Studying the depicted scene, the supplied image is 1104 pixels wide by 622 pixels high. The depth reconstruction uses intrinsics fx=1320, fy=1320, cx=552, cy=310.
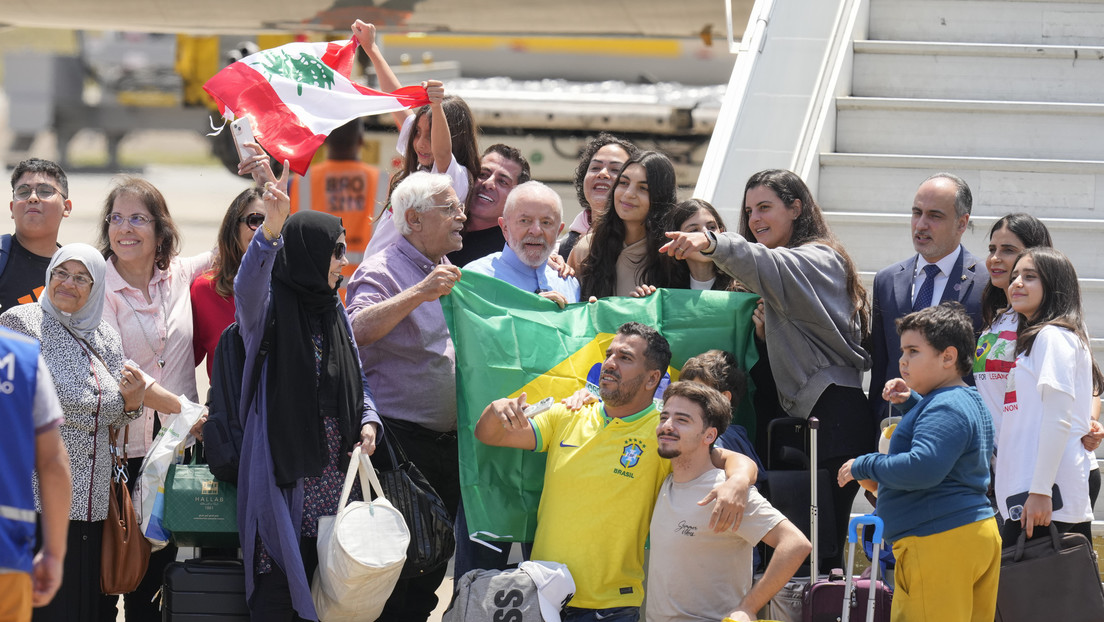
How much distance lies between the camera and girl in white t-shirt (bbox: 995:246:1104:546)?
15.6 ft

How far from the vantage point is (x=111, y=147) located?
2780 centimetres

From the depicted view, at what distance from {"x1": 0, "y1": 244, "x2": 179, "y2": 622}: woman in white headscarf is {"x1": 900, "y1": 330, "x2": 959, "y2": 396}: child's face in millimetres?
2803

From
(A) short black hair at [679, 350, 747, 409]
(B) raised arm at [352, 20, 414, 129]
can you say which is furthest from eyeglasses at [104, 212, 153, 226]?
(A) short black hair at [679, 350, 747, 409]

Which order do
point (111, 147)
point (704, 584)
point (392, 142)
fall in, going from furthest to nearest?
point (111, 147) → point (392, 142) → point (704, 584)

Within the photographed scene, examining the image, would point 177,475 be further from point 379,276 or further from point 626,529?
point 626,529

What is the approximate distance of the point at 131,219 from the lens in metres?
5.51

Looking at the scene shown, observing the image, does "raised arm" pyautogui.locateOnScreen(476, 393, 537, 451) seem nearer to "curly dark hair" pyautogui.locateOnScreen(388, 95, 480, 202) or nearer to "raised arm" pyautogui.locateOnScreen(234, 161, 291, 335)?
"raised arm" pyautogui.locateOnScreen(234, 161, 291, 335)

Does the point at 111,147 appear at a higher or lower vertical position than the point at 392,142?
higher

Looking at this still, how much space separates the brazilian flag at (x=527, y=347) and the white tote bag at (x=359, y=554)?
480mm

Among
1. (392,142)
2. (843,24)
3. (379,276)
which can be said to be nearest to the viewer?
(379,276)

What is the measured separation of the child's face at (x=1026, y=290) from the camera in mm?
4930

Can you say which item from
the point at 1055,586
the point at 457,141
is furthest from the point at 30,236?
the point at 1055,586

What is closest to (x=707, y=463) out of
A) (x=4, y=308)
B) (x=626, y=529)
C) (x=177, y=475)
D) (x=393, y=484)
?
(x=626, y=529)

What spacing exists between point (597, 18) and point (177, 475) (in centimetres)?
1145
